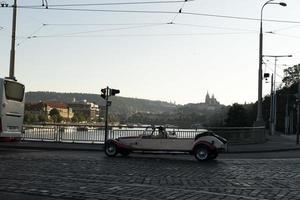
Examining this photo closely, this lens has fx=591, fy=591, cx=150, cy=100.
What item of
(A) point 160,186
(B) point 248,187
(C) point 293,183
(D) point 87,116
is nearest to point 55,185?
(A) point 160,186

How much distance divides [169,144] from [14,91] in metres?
8.58

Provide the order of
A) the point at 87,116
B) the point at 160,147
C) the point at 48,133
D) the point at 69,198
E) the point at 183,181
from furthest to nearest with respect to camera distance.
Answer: the point at 87,116, the point at 48,133, the point at 160,147, the point at 183,181, the point at 69,198

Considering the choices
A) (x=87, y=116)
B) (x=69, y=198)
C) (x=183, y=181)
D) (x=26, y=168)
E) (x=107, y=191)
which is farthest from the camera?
(x=87, y=116)

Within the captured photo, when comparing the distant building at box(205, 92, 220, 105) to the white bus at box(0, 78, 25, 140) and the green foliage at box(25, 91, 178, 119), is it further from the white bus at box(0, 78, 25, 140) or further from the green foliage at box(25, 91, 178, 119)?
the white bus at box(0, 78, 25, 140)

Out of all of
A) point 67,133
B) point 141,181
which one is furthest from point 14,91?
point 141,181

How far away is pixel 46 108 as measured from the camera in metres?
68.7

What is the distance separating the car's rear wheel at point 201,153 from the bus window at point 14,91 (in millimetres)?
9841

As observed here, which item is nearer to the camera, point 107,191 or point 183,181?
point 107,191

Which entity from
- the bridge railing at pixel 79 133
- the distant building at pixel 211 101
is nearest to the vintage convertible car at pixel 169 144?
the bridge railing at pixel 79 133

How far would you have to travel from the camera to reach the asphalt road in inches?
495

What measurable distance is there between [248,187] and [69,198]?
471cm

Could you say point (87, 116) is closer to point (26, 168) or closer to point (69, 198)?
point (26, 168)

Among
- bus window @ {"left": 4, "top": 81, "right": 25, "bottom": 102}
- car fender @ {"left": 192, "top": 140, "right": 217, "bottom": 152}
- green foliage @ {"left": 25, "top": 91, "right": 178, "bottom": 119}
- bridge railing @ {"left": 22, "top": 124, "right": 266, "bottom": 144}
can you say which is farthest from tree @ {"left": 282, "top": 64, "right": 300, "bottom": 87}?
car fender @ {"left": 192, "top": 140, "right": 217, "bottom": 152}

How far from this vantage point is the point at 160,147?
84.5 feet
